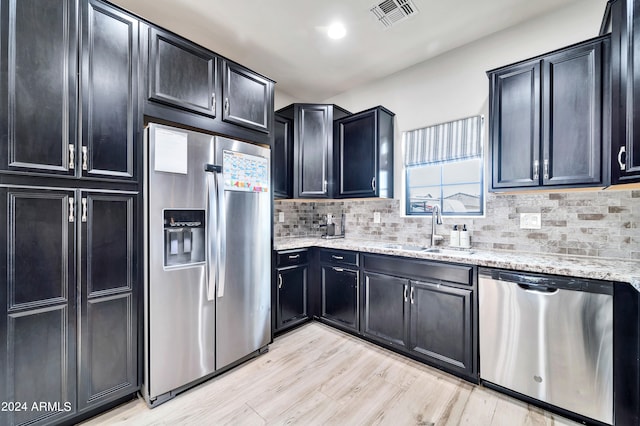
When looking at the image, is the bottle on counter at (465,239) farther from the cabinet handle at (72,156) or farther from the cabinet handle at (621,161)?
the cabinet handle at (72,156)

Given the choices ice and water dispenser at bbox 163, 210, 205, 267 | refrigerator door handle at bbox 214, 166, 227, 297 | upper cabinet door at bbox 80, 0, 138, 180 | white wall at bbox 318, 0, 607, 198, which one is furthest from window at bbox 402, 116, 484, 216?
upper cabinet door at bbox 80, 0, 138, 180

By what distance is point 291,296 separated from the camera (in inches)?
113

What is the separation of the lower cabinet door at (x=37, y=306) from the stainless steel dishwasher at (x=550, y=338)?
2.71 metres

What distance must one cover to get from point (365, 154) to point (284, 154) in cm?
100

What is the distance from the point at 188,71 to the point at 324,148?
165 centimetres

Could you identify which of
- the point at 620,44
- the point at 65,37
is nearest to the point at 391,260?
the point at 620,44

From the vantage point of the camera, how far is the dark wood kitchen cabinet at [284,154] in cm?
319

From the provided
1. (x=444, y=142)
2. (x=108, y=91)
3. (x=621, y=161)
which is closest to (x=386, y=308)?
(x=444, y=142)

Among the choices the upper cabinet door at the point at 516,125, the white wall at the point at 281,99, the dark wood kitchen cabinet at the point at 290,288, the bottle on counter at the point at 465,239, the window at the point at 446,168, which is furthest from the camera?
the white wall at the point at 281,99

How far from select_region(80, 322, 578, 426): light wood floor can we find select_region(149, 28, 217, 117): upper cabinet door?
2112 mm

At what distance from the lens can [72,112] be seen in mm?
1521

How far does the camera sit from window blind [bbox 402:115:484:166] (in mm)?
2539

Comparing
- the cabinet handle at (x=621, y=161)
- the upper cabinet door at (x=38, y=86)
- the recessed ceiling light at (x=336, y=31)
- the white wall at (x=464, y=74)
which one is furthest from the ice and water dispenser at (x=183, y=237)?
the cabinet handle at (x=621, y=161)

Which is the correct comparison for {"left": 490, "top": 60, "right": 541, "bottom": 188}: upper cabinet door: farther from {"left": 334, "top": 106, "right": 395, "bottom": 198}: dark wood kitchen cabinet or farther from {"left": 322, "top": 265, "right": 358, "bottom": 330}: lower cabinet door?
{"left": 322, "top": 265, "right": 358, "bottom": 330}: lower cabinet door
